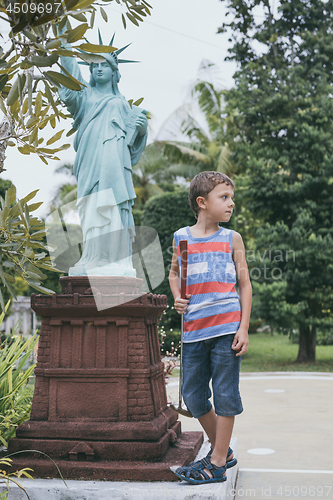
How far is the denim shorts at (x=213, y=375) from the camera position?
7.45ft

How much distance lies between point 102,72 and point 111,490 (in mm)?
2925

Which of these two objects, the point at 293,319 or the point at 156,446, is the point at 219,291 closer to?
the point at 156,446

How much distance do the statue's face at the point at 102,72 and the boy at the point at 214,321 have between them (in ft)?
5.67

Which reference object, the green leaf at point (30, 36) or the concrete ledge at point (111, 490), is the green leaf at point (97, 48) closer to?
the green leaf at point (30, 36)

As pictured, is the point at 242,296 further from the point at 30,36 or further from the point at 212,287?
the point at 30,36

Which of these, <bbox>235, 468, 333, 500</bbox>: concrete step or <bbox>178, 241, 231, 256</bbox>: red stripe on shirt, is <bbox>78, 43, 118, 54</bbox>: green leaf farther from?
<bbox>235, 468, 333, 500</bbox>: concrete step

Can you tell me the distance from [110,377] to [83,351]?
24cm

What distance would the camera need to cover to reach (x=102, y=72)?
3.67 m

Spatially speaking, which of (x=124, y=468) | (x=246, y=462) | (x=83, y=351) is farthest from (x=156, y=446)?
(x=246, y=462)

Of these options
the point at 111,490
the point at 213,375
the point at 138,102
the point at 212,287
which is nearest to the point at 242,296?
the point at 212,287

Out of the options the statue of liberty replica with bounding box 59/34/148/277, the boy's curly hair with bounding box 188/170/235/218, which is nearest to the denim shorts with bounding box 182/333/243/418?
the boy's curly hair with bounding box 188/170/235/218

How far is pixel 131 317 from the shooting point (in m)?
2.97

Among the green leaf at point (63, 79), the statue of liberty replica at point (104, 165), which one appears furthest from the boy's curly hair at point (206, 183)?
the statue of liberty replica at point (104, 165)

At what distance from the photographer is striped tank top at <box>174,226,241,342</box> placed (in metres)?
2.29
